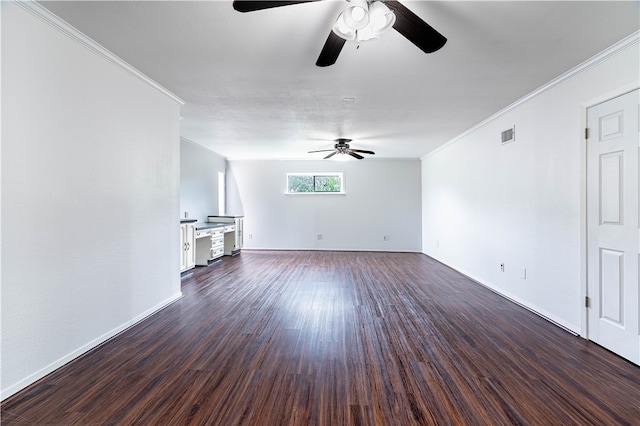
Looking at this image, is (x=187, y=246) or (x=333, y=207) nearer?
(x=187, y=246)

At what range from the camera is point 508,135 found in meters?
3.44

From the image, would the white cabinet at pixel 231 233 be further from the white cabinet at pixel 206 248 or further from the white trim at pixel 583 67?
the white trim at pixel 583 67

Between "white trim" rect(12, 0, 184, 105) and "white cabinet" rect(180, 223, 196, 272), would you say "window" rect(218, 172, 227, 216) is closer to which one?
"white cabinet" rect(180, 223, 196, 272)

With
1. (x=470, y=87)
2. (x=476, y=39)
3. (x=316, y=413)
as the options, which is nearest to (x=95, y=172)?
(x=316, y=413)

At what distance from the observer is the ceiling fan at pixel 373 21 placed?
4.64 feet

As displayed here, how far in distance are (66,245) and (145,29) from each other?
1682 mm

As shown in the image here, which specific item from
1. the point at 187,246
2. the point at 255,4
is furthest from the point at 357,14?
the point at 187,246

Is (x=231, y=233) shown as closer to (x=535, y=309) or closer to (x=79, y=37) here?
(x=79, y=37)

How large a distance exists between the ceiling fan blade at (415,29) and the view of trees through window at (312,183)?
5.59m

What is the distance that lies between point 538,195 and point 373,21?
2680 mm

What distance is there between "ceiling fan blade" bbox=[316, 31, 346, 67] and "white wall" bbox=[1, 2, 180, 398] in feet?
→ 6.15

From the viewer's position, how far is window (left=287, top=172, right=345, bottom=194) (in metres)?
7.31

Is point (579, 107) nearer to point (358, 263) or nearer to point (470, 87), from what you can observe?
point (470, 87)

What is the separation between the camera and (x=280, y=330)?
2521 mm
